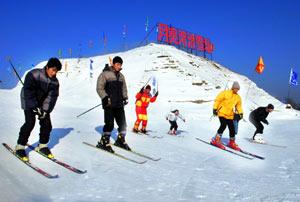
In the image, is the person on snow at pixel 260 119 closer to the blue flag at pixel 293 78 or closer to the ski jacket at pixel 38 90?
the ski jacket at pixel 38 90

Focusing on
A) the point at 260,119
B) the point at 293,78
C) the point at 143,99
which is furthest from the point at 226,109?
the point at 293,78

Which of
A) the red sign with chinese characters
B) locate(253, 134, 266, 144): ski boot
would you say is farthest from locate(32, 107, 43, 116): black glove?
the red sign with chinese characters

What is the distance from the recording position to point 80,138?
30.2 feet

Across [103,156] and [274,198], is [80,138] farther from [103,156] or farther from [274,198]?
[274,198]

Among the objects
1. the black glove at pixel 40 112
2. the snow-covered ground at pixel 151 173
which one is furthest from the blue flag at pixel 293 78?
the black glove at pixel 40 112

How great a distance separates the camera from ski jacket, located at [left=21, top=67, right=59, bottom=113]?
6.40m

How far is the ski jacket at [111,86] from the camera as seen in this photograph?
7.90m

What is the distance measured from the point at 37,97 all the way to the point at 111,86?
1.85m

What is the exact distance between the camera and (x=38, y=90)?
21.5 ft

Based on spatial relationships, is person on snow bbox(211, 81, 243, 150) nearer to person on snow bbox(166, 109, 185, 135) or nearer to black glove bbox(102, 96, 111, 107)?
person on snow bbox(166, 109, 185, 135)

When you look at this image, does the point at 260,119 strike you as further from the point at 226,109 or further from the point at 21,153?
the point at 21,153

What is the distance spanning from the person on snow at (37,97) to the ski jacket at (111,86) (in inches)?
51.4

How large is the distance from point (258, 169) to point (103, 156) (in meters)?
3.32

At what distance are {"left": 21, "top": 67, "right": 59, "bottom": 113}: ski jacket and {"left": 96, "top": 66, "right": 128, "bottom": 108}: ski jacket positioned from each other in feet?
4.27
